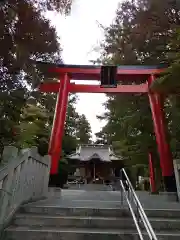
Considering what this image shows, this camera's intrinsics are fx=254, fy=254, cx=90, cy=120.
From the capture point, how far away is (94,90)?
11.1m

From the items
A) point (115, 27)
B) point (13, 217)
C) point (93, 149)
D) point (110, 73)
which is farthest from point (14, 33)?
point (93, 149)

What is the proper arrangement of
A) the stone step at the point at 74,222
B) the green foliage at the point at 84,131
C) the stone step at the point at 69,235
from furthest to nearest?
the green foliage at the point at 84,131 → the stone step at the point at 74,222 → the stone step at the point at 69,235

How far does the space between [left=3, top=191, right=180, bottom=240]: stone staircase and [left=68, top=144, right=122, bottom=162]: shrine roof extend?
A: 50.1 feet

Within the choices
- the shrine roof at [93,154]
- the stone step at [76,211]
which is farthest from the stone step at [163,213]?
the shrine roof at [93,154]

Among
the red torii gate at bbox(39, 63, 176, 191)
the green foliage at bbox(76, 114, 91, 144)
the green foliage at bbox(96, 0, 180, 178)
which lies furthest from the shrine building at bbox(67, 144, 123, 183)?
the red torii gate at bbox(39, 63, 176, 191)

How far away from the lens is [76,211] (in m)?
4.52

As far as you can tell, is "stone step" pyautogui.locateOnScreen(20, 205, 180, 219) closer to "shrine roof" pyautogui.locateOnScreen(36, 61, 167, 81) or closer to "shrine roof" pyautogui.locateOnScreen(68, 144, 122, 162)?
"shrine roof" pyautogui.locateOnScreen(36, 61, 167, 81)

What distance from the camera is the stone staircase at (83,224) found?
3.67 m

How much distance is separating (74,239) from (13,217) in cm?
114

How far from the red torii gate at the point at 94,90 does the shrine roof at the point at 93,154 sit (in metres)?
9.85

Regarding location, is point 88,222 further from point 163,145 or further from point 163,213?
→ point 163,145

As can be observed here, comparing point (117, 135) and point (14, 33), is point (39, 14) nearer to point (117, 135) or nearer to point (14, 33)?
point (14, 33)

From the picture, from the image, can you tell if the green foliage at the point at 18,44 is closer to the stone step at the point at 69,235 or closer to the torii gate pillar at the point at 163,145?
the stone step at the point at 69,235

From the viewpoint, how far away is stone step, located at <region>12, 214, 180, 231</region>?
4.07 meters
